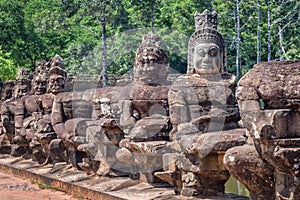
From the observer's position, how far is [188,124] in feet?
22.5

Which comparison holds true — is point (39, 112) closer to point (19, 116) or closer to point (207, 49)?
point (19, 116)

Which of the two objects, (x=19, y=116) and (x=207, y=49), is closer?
(x=207, y=49)

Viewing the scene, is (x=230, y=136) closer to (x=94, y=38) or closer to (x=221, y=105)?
(x=221, y=105)

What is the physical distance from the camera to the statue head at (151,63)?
314 inches

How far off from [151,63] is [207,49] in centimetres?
101

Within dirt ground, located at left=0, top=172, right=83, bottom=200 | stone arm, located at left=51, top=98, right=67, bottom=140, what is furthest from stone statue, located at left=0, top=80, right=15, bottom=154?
stone arm, located at left=51, top=98, right=67, bottom=140

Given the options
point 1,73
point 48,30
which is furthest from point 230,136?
point 48,30

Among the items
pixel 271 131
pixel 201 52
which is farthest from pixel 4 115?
pixel 271 131

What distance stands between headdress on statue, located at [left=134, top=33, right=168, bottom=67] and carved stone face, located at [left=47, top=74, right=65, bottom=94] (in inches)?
131

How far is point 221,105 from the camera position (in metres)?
6.97

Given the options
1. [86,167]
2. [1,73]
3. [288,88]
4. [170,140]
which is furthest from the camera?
[1,73]

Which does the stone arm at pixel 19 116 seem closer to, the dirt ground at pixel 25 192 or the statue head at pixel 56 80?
the dirt ground at pixel 25 192

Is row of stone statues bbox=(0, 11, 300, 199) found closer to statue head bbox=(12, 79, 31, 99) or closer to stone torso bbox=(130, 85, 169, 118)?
stone torso bbox=(130, 85, 169, 118)

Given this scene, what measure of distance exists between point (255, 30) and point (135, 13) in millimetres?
6443
